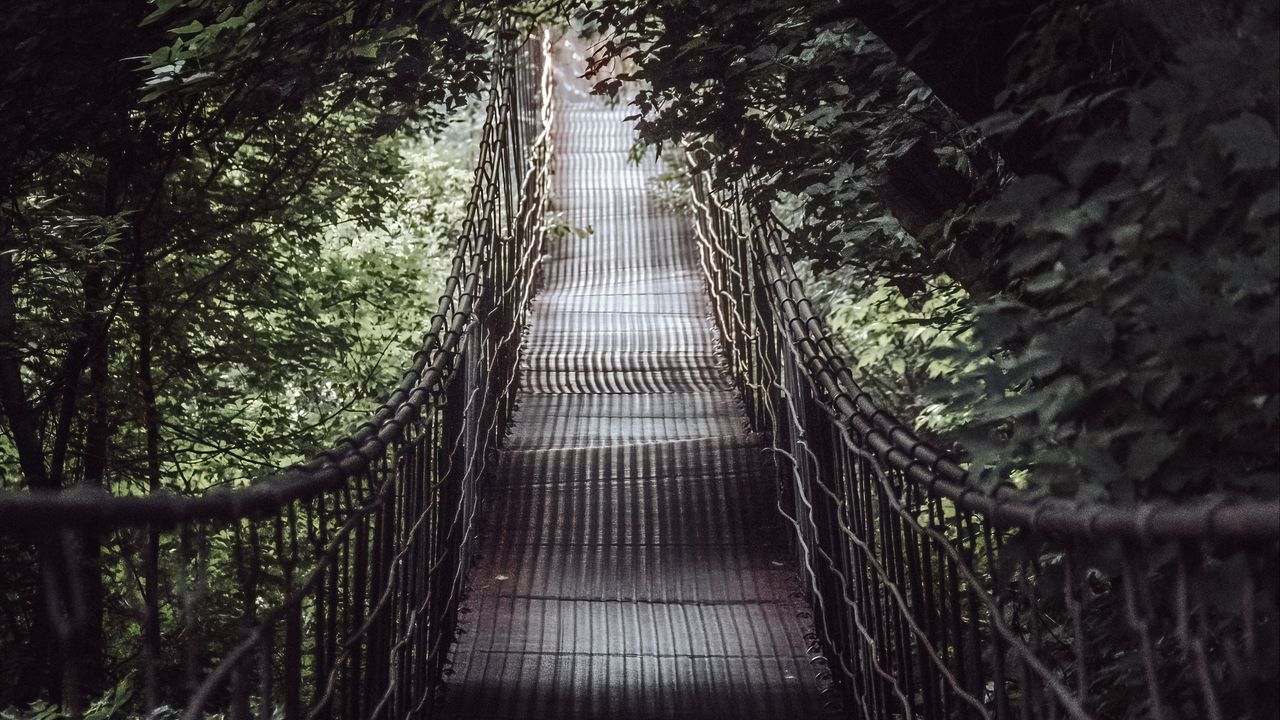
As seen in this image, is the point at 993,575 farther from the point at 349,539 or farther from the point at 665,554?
the point at 665,554

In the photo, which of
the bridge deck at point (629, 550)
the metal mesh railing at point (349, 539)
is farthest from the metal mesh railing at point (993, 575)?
the metal mesh railing at point (349, 539)

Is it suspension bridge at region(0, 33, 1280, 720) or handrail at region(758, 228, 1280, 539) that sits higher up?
handrail at region(758, 228, 1280, 539)

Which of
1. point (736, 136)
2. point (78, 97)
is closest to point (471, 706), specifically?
point (736, 136)

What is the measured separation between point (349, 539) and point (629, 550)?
1680 millimetres

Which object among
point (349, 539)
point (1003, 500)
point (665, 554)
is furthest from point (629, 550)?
point (1003, 500)

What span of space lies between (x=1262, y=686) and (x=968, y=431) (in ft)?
1.85

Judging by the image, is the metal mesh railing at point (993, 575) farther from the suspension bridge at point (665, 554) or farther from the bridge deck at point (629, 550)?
the bridge deck at point (629, 550)

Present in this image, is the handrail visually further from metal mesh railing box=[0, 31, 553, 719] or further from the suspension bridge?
metal mesh railing box=[0, 31, 553, 719]

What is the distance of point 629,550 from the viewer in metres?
4.34

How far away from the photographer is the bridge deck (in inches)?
132

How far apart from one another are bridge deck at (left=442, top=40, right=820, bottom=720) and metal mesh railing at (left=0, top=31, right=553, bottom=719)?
0.67 feet

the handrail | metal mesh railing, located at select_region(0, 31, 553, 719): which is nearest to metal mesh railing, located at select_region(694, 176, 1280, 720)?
the handrail

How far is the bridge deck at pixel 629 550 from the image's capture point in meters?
3.36

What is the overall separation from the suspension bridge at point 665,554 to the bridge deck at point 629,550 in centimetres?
1
